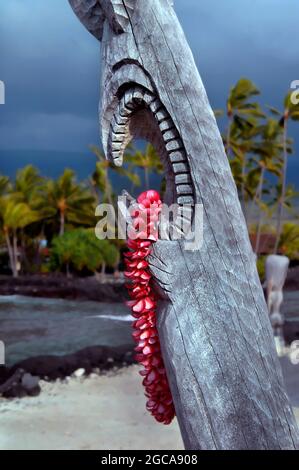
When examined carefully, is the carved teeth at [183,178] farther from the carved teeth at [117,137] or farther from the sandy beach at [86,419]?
the sandy beach at [86,419]

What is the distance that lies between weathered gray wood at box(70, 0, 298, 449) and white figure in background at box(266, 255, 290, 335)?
8.06 m

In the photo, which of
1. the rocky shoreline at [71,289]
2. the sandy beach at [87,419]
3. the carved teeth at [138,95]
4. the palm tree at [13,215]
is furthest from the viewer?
the palm tree at [13,215]

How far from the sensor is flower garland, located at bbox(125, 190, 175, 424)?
2404 mm

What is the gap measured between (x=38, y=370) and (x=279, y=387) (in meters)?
7.09

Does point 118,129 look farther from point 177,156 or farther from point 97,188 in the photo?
point 97,188

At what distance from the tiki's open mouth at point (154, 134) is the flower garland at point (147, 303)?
0.38ft

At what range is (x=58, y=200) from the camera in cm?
1873

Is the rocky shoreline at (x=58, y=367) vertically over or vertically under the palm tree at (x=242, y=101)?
under

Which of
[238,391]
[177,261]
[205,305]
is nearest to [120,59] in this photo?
[177,261]

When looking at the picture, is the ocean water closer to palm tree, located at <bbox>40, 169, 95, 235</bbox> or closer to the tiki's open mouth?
the tiki's open mouth

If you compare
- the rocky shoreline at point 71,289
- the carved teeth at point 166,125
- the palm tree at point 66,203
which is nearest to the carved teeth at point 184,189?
the carved teeth at point 166,125

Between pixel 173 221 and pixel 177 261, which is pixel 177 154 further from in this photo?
pixel 177 261

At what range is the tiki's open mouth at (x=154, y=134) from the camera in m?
2.40

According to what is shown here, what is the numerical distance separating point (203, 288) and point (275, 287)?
27.1ft
